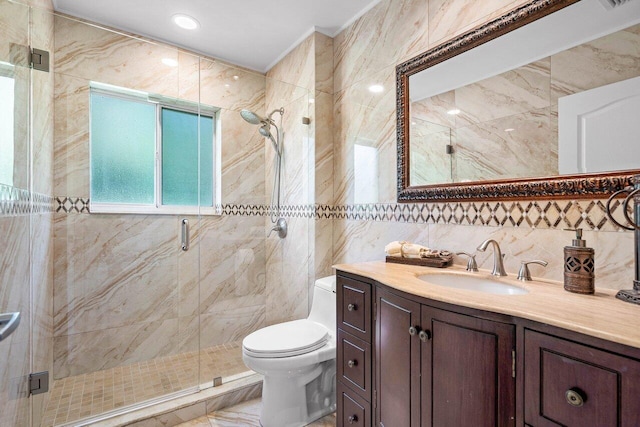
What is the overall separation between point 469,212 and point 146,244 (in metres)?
2.14

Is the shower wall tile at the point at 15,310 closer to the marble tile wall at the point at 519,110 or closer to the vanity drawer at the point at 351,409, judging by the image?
the vanity drawer at the point at 351,409

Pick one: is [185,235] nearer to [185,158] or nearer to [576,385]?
[185,158]

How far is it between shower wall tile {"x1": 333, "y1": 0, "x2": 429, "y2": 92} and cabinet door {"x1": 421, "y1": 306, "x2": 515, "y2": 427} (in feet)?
4.81

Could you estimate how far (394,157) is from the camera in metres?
1.84

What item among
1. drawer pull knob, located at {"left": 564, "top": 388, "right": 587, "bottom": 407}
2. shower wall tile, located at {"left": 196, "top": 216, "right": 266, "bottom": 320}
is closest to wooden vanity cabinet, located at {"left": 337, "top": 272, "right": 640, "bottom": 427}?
drawer pull knob, located at {"left": 564, "top": 388, "right": 587, "bottom": 407}

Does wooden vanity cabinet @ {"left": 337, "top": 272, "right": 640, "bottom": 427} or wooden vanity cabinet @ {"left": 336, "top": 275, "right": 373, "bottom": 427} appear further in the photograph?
wooden vanity cabinet @ {"left": 336, "top": 275, "right": 373, "bottom": 427}

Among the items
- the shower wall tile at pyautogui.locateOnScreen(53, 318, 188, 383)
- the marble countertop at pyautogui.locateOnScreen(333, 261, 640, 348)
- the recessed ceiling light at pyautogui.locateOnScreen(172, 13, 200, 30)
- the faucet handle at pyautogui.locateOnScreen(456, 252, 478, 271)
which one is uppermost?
the recessed ceiling light at pyautogui.locateOnScreen(172, 13, 200, 30)

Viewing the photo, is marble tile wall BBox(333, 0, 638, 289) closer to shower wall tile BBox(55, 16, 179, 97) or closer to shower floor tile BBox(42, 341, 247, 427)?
shower floor tile BBox(42, 341, 247, 427)

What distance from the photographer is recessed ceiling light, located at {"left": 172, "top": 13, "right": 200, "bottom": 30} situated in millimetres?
2116

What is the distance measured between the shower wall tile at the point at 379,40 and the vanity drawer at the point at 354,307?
52.4 inches

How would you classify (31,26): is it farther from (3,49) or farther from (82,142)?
(82,142)

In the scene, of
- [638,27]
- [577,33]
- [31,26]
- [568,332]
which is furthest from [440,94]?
[31,26]

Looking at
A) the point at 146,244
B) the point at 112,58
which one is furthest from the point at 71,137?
the point at 146,244

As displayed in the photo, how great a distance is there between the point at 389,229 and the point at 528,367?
1.15 meters
